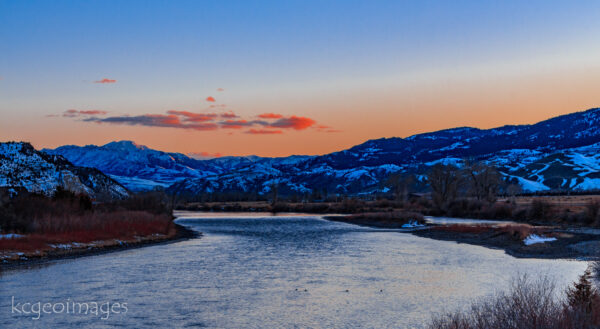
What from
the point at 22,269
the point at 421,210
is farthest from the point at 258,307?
the point at 421,210

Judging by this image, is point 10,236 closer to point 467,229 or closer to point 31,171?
point 467,229

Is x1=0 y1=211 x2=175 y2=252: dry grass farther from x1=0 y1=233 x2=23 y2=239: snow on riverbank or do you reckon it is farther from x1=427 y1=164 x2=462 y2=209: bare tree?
x1=427 y1=164 x2=462 y2=209: bare tree

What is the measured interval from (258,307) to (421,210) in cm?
10276

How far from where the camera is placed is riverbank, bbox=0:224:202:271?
3747cm

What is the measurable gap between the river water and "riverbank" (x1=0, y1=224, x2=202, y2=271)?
173 cm

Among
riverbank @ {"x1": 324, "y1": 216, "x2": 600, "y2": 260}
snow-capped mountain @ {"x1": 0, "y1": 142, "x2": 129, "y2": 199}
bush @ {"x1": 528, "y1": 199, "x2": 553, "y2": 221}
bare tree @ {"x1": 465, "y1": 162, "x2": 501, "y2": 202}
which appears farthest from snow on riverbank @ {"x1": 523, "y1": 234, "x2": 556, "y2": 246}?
snow-capped mountain @ {"x1": 0, "y1": 142, "x2": 129, "y2": 199}

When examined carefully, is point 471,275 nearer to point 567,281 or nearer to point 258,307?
point 567,281

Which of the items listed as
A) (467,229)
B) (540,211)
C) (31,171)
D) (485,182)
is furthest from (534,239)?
(31,171)

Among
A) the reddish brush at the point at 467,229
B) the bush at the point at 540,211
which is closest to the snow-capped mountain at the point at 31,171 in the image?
the reddish brush at the point at 467,229

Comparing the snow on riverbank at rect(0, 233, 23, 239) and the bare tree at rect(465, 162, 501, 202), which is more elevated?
the bare tree at rect(465, 162, 501, 202)

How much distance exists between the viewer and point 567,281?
28391 mm

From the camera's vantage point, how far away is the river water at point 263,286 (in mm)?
21750

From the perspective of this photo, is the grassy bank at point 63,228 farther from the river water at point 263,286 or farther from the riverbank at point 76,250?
the river water at point 263,286

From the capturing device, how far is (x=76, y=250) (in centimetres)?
4472
